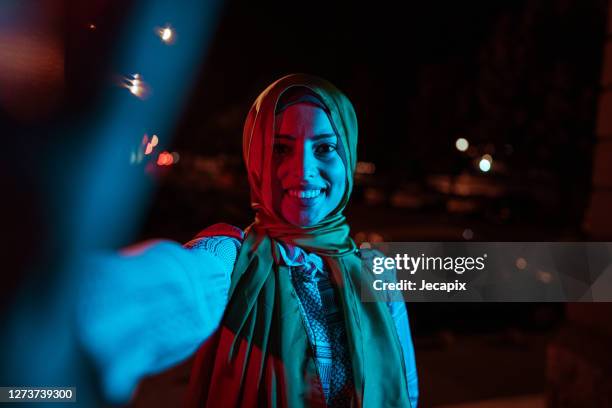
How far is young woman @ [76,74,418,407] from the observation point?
5.70 feet

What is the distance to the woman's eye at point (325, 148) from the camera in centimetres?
181

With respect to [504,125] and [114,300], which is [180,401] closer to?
[114,300]

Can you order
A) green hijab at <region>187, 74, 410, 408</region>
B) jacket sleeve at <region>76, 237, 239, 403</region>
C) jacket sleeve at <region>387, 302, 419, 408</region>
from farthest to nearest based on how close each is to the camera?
jacket sleeve at <region>387, 302, 419, 408</region>, green hijab at <region>187, 74, 410, 408</region>, jacket sleeve at <region>76, 237, 239, 403</region>

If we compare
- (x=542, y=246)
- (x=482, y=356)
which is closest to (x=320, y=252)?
(x=542, y=246)

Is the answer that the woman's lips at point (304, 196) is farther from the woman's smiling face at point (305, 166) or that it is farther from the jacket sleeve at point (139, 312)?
the jacket sleeve at point (139, 312)

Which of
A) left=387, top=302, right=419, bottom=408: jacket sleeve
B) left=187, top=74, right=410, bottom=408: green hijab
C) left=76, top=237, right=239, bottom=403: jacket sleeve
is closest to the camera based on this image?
left=76, top=237, right=239, bottom=403: jacket sleeve

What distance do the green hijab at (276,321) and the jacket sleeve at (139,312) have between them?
6.9 inches

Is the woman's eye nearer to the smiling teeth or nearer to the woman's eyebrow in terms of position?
the woman's eyebrow

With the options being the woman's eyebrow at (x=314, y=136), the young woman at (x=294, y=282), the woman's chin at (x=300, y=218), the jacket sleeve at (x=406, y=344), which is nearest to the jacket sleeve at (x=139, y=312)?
the young woman at (x=294, y=282)

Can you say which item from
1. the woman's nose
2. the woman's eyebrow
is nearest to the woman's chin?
the woman's nose

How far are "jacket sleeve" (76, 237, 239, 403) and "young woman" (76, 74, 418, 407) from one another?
4.6 inches

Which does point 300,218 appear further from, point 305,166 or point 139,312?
point 139,312

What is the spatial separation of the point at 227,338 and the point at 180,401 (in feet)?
9.06

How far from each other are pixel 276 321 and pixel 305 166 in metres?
0.53
